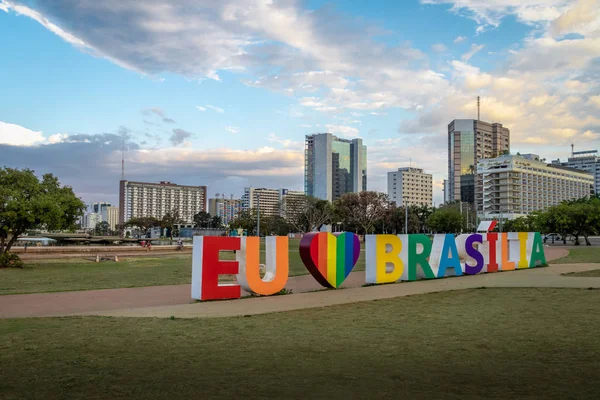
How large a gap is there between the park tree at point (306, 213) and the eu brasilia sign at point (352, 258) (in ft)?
→ 234

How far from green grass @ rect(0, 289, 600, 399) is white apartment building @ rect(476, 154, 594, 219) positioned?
13555 centimetres

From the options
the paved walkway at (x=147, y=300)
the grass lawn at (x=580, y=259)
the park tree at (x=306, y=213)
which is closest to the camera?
the paved walkway at (x=147, y=300)

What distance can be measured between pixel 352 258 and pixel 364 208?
79.7 metres

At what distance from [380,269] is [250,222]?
9357 cm

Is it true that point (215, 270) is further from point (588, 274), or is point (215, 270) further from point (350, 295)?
point (588, 274)

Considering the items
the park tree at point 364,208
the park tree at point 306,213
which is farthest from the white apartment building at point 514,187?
the park tree at point 306,213

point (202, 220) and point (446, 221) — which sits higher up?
point (202, 220)

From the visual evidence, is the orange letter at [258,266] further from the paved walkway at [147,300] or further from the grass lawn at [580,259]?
the grass lawn at [580,259]

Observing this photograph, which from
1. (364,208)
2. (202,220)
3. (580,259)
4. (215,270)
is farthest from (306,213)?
(215,270)

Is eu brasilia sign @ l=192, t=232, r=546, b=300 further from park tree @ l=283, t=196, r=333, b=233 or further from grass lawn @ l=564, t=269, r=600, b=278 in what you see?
park tree @ l=283, t=196, r=333, b=233

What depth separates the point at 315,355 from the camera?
8.65m

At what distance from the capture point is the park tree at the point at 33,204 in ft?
94.6

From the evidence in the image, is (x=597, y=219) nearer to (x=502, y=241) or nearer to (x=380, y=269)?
(x=502, y=241)

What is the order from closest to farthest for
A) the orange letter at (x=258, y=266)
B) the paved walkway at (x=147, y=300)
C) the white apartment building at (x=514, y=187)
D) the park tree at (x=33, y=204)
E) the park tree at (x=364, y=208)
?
the paved walkway at (x=147, y=300) < the orange letter at (x=258, y=266) < the park tree at (x=33, y=204) < the park tree at (x=364, y=208) < the white apartment building at (x=514, y=187)
